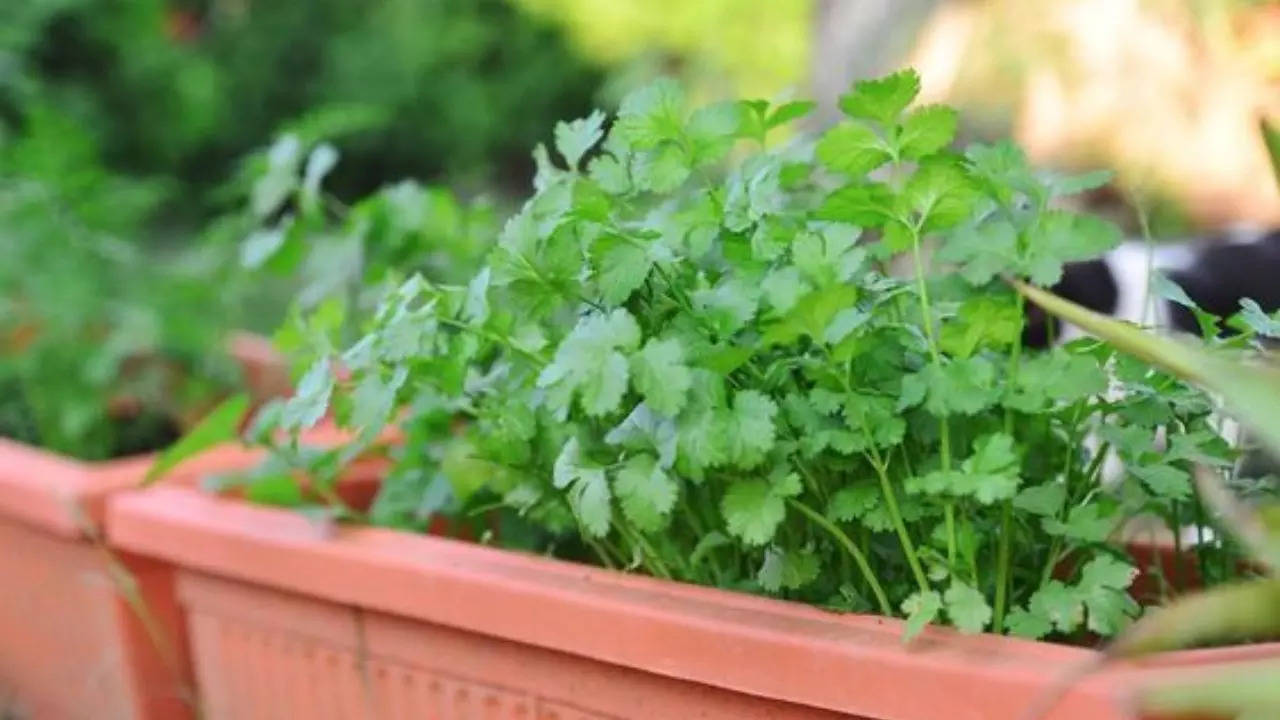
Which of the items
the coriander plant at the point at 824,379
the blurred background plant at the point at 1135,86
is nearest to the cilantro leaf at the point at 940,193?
the coriander plant at the point at 824,379

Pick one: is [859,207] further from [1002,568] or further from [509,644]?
[509,644]

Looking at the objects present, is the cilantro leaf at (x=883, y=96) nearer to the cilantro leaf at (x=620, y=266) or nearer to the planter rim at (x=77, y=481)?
the cilantro leaf at (x=620, y=266)

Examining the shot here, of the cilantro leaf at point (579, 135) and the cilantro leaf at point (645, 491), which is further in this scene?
the cilantro leaf at point (579, 135)

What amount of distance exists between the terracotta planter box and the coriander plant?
0.17ft

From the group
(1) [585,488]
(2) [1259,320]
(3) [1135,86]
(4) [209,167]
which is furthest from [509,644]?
(4) [209,167]

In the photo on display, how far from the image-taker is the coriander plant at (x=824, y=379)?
1.06 meters

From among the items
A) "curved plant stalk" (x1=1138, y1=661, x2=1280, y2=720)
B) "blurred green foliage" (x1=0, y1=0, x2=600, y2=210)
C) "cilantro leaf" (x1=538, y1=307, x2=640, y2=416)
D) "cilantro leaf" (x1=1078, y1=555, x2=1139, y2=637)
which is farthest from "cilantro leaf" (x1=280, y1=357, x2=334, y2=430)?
"blurred green foliage" (x1=0, y1=0, x2=600, y2=210)

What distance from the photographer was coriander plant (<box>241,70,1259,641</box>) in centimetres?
106

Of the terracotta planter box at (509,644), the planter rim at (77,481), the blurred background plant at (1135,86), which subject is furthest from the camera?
the blurred background plant at (1135,86)

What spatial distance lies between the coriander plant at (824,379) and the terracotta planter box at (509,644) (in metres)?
0.05

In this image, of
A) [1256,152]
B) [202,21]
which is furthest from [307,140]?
[202,21]

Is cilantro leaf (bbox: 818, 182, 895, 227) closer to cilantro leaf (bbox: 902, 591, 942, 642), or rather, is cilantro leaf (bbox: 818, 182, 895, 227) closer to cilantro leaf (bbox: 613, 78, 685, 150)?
cilantro leaf (bbox: 613, 78, 685, 150)

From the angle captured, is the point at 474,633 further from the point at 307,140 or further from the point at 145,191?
the point at 145,191

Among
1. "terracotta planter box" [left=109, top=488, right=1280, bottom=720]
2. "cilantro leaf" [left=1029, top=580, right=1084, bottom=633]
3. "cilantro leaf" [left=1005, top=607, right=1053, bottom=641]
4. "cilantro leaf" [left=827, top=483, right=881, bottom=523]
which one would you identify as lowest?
"terracotta planter box" [left=109, top=488, right=1280, bottom=720]
